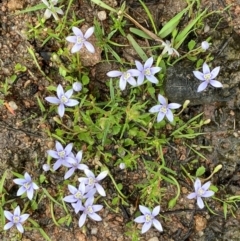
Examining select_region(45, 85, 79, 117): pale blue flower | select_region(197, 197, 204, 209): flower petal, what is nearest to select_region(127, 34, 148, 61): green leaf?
select_region(45, 85, 79, 117): pale blue flower

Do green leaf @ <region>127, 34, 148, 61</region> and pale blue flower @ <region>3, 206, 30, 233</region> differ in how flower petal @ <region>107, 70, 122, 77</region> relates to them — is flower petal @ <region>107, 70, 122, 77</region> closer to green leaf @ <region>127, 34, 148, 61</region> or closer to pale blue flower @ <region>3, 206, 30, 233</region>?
green leaf @ <region>127, 34, 148, 61</region>

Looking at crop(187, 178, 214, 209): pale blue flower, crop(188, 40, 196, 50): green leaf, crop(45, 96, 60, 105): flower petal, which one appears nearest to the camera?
crop(45, 96, 60, 105): flower petal

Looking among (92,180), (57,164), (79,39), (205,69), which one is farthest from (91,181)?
(205,69)

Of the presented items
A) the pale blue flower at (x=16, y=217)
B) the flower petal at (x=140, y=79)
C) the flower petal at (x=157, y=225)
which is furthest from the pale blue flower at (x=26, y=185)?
the flower petal at (x=140, y=79)

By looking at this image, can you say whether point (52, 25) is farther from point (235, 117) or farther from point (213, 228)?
point (213, 228)

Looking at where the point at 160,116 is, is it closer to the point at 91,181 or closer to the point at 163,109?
the point at 163,109

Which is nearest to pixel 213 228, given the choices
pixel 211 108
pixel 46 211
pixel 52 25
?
pixel 211 108
